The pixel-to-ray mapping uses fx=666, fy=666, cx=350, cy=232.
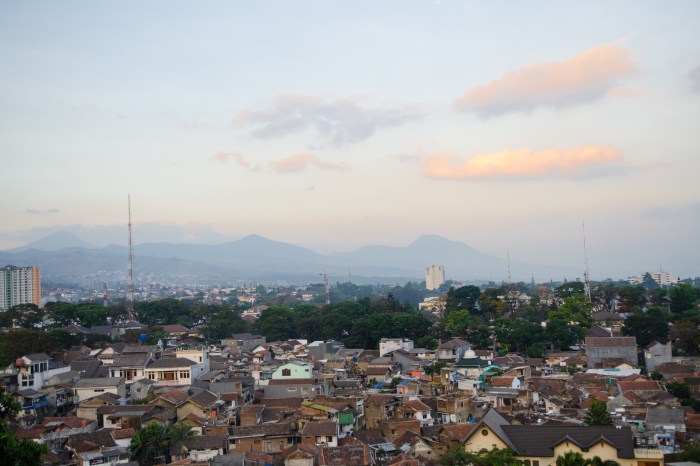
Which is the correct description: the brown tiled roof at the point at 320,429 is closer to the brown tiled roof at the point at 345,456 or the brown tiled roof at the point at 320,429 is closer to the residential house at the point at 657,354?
the brown tiled roof at the point at 345,456

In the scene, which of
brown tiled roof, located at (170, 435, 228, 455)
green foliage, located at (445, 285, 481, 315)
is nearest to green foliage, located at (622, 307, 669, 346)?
green foliage, located at (445, 285, 481, 315)

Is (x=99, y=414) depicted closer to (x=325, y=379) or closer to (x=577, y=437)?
(x=325, y=379)

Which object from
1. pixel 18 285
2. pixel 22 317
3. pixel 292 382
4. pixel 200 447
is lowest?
pixel 200 447

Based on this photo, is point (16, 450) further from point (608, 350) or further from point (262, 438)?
point (608, 350)

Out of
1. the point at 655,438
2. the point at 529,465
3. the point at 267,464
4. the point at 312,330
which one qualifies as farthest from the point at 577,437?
the point at 312,330

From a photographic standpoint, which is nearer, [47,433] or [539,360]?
[47,433]

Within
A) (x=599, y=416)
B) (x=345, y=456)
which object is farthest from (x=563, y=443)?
(x=345, y=456)
